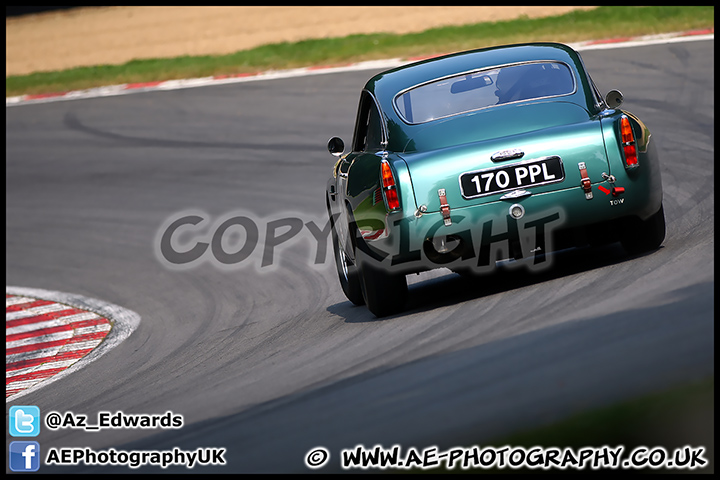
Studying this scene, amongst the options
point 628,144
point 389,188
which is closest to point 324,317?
point 389,188

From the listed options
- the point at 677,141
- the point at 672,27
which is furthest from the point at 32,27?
the point at 677,141

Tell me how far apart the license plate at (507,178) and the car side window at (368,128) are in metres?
1.05

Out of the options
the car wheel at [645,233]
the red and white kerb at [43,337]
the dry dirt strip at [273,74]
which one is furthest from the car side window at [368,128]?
the dry dirt strip at [273,74]

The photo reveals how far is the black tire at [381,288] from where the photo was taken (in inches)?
256

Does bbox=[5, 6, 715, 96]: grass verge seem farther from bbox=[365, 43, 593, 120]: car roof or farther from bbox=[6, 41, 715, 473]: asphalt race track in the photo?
bbox=[365, 43, 593, 120]: car roof

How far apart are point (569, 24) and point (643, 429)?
18685mm

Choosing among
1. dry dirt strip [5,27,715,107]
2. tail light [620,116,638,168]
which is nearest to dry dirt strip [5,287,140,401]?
tail light [620,116,638,168]

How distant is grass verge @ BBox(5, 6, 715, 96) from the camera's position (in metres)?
19.9

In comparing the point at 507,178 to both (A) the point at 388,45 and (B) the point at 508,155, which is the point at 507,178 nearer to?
(B) the point at 508,155

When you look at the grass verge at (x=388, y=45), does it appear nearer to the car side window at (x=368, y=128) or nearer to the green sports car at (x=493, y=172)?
the car side window at (x=368, y=128)

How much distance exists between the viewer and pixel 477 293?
6.91 meters

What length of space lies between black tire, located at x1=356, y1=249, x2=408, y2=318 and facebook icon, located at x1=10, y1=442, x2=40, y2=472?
228 centimetres

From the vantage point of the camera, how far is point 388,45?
72.9 feet

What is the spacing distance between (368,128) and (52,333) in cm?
394
